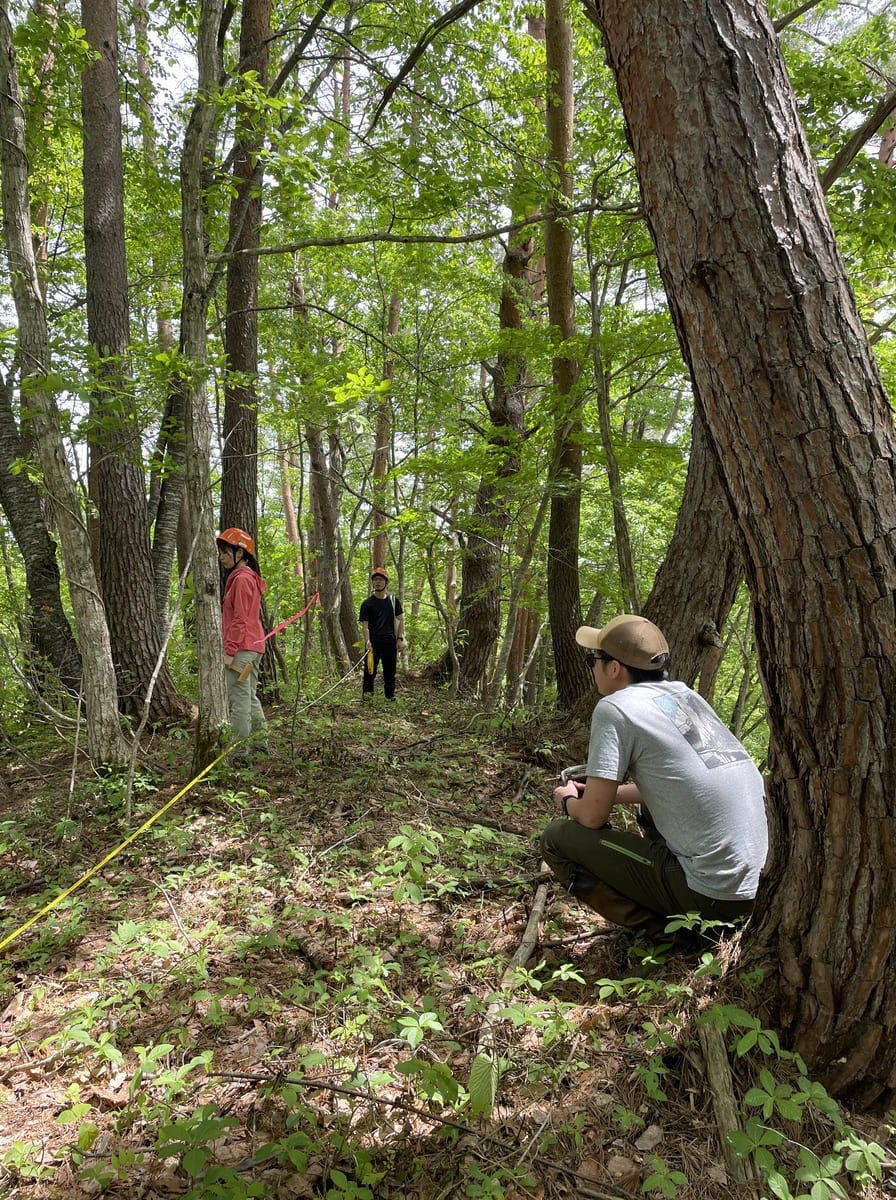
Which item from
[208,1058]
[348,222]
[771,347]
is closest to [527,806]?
[208,1058]

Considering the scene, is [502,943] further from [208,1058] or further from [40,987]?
[40,987]

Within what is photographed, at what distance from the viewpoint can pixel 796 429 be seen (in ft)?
6.23

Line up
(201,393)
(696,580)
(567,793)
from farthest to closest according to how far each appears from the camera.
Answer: (696,580)
(201,393)
(567,793)

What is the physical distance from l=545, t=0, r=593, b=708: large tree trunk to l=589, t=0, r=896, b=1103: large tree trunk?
5.03 m

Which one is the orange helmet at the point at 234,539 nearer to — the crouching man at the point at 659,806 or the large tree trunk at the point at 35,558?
the large tree trunk at the point at 35,558

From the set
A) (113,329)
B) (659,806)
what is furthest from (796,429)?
(113,329)

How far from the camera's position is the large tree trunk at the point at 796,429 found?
6.20 ft

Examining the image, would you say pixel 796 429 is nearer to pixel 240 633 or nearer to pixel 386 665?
pixel 240 633

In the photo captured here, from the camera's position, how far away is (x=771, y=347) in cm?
189

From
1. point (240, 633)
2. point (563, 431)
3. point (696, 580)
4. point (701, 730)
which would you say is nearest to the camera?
point (701, 730)

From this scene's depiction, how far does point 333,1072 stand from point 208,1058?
1.35 ft

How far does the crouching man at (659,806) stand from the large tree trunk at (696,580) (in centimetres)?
239

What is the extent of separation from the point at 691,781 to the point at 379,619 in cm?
653

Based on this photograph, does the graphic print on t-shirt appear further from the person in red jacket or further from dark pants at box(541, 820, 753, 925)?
the person in red jacket
